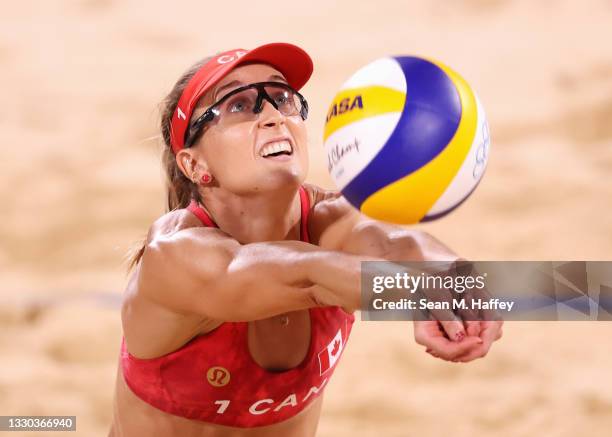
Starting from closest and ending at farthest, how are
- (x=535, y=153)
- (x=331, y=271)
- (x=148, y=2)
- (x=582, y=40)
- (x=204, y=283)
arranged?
(x=331, y=271)
(x=204, y=283)
(x=535, y=153)
(x=582, y=40)
(x=148, y=2)

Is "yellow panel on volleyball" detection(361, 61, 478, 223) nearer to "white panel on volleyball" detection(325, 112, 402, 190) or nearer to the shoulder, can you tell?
"white panel on volleyball" detection(325, 112, 402, 190)

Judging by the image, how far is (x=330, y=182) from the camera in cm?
450

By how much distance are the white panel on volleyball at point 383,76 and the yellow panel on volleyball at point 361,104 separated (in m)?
0.01

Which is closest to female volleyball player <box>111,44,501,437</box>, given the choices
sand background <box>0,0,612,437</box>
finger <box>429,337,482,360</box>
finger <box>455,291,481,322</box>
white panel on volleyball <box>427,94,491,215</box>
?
white panel on volleyball <box>427,94,491,215</box>

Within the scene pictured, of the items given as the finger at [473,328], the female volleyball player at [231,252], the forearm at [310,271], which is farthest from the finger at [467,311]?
the female volleyball player at [231,252]

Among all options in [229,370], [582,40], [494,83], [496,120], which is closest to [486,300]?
[229,370]

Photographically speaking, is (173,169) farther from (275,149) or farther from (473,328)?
(473,328)

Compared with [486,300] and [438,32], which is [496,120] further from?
[486,300]

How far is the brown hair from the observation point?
235cm

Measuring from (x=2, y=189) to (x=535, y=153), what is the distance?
2485mm

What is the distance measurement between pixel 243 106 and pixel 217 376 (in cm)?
62

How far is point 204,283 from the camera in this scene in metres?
1.91

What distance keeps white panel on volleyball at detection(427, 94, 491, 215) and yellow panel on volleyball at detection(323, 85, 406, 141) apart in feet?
0.54

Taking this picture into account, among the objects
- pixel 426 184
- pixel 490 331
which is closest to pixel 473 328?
pixel 490 331
